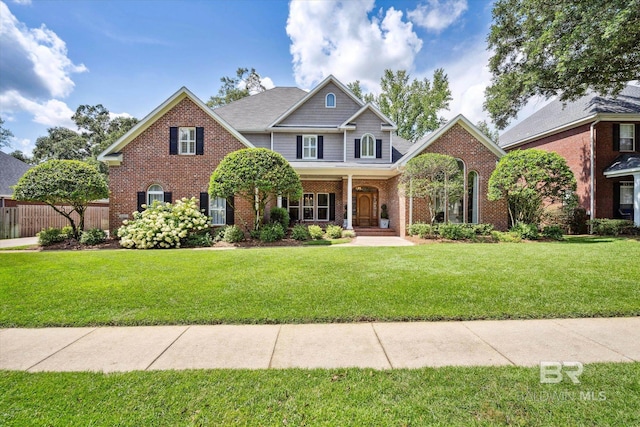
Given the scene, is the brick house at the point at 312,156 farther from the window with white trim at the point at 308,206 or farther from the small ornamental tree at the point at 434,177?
the small ornamental tree at the point at 434,177

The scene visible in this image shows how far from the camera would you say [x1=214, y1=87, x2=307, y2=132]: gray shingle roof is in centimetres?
1756

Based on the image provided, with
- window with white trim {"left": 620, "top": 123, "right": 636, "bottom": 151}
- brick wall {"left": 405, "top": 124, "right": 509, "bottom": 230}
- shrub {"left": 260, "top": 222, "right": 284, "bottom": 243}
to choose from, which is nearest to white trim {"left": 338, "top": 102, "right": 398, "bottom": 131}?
brick wall {"left": 405, "top": 124, "right": 509, "bottom": 230}

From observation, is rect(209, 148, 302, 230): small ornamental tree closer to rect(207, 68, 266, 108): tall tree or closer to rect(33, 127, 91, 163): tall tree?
rect(207, 68, 266, 108): tall tree

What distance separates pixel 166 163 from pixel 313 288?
11421mm


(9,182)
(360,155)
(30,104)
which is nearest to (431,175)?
(360,155)

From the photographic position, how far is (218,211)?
13961 mm

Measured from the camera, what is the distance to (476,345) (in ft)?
11.3

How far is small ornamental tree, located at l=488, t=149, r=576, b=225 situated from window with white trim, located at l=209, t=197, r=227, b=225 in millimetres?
12361

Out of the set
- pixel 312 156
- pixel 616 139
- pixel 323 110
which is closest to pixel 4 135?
pixel 312 156

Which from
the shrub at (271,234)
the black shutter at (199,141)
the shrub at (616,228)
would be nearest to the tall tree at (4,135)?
the black shutter at (199,141)

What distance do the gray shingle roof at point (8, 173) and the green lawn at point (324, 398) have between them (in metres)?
22.0

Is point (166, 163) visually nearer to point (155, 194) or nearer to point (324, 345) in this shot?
point (155, 194)

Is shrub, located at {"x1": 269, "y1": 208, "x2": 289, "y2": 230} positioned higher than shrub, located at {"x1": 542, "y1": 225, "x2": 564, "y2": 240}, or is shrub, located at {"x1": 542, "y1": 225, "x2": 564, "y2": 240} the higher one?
shrub, located at {"x1": 269, "y1": 208, "x2": 289, "y2": 230}
